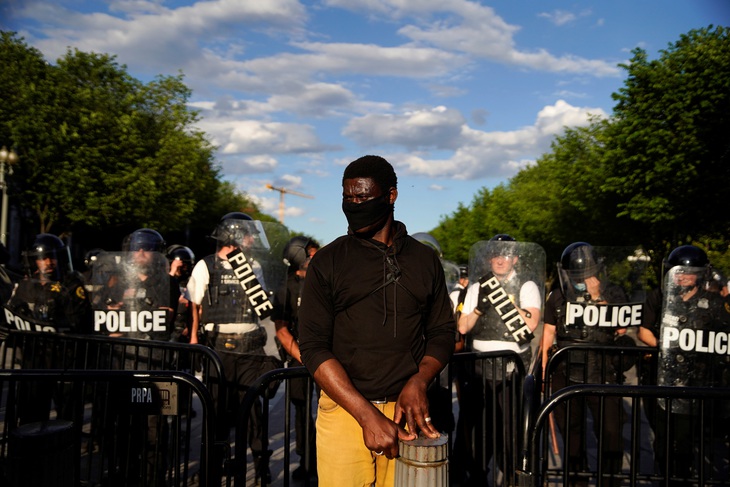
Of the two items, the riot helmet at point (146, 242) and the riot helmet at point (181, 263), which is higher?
the riot helmet at point (146, 242)

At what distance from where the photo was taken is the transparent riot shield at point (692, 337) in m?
4.50

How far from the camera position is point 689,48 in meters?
18.2

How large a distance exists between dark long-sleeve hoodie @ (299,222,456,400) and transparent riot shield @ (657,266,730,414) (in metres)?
2.79

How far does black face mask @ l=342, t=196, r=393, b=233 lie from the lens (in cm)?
250

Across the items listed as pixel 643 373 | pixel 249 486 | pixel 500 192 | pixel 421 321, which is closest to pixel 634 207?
pixel 643 373

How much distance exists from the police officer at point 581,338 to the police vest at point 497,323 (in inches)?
15.4

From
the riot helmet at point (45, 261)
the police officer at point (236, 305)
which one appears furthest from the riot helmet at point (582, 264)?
the riot helmet at point (45, 261)

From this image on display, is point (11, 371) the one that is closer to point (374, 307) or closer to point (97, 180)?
point (374, 307)

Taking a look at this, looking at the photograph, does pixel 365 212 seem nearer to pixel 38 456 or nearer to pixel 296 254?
pixel 38 456

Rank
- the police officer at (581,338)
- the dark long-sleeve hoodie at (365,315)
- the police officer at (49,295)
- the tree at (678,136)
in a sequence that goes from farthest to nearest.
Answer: the tree at (678,136) < the police officer at (49,295) < the police officer at (581,338) < the dark long-sleeve hoodie at (365,315)

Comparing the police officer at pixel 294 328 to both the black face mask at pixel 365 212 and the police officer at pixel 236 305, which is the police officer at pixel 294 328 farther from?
the black face mask at pixel 365 212

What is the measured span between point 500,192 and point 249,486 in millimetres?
44977

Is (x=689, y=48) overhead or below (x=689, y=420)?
overhead

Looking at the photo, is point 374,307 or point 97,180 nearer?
point 374,307
